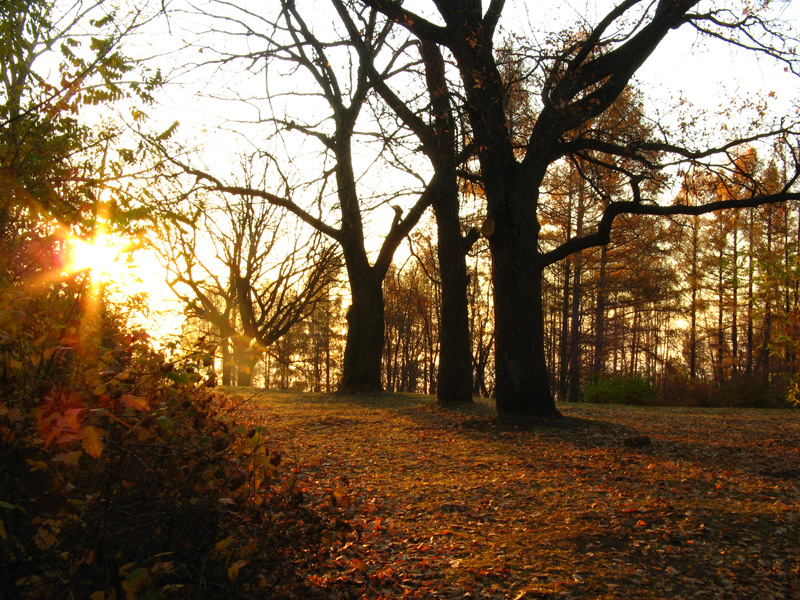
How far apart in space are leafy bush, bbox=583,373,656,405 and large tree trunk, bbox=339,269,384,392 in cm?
631

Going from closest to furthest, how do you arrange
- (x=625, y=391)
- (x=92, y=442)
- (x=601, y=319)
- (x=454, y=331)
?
(x=92, y=442) < (x=454, y=331) < (x=625, y=391) < (x=601, y=319)

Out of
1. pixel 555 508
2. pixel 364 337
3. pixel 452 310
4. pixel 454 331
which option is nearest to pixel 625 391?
pixel 454 331

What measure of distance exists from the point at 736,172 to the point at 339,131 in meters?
7.60

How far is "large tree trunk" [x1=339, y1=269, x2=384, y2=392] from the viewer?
14.1 meters

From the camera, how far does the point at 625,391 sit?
1555 centimetres

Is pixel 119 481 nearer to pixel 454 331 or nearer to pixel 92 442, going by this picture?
pixel 92 442

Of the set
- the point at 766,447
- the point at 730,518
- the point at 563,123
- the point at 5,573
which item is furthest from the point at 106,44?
the point at 766,447

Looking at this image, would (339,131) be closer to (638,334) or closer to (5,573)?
(5,573)

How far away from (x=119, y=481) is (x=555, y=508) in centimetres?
343

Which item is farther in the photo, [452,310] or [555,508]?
[452,310]

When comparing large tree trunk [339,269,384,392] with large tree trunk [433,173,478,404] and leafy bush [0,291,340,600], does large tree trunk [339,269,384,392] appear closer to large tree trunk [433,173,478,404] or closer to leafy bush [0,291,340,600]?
large tree trunk [433,173,478,404]

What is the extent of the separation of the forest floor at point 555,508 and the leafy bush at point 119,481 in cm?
46

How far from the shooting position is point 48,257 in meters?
3.38

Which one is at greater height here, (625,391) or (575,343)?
(575,343)
